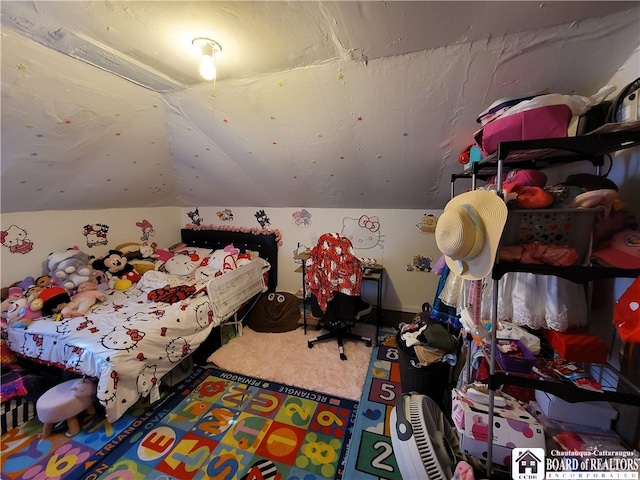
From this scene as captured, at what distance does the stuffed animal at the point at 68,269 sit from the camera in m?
2.38

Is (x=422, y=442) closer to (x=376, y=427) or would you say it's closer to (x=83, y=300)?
(x=376, y=427)

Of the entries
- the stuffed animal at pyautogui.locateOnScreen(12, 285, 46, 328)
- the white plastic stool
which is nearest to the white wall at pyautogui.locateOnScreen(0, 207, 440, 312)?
the stuffed animal at pyautogui.locateOnScreen(12, 285, 46, 328)

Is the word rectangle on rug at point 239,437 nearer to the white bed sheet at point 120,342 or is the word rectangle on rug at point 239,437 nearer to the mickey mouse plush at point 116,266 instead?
the white bed sheet at point 120,342

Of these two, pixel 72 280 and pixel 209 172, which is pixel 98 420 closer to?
pixel 72 280

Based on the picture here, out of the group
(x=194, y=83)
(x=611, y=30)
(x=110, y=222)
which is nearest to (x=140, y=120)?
(x=194, y=83)

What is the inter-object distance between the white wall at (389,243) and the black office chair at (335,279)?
2.61 feet

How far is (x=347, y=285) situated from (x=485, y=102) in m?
1.66

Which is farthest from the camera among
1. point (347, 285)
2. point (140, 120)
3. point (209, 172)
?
point (209, 172)

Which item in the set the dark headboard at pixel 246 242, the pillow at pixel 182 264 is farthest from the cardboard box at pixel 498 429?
the pillow at pixel 182 264

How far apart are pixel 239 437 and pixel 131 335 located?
102 cm

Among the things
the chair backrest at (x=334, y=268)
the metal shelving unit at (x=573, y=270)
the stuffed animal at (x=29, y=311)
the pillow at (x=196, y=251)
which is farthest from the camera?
the pillow at (x=196, y=251)

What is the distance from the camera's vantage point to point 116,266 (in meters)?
2.81

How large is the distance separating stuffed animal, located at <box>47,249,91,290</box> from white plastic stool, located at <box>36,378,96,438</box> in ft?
3.38

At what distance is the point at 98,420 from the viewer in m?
1.81
